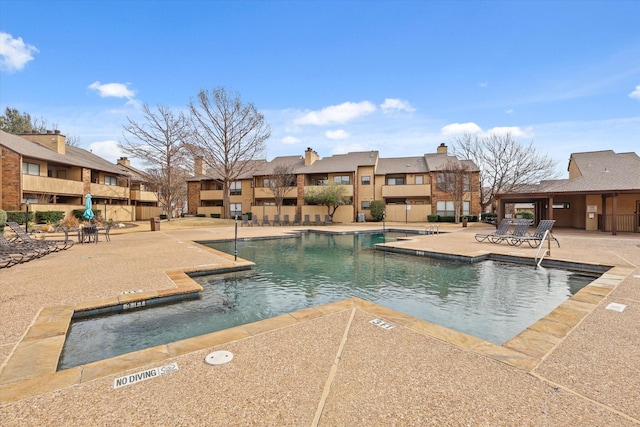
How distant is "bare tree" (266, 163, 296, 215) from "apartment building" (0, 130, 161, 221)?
14.6 m

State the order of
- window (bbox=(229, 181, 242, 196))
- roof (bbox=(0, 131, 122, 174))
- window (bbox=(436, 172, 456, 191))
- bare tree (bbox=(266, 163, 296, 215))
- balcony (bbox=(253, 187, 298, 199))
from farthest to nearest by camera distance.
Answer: window (bbox=(229, 181, 242, 196)), balcony (bbox=(253, 187, 298, 199)), bare tree (bbox=(266, 163, 296, 215)), window (bbox=(436, 172, 456, 191)), roof (bbox=(0, 131, 122, 174))

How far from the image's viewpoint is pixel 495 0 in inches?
452

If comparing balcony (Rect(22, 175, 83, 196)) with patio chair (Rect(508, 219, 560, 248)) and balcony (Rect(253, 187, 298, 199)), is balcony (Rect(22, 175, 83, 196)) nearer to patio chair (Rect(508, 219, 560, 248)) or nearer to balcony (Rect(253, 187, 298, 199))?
balcony (Rect(253, 187, 298, 199))

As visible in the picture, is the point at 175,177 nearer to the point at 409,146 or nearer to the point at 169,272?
the point at 409,146

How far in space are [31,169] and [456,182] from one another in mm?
34076

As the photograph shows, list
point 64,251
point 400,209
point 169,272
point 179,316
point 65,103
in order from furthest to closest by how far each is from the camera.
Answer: point 400,209 → point 65,103 → point 64,251 → point 169,272 → point 179,316

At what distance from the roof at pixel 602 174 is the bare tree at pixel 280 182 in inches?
823

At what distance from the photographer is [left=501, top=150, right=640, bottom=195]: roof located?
16.8 m

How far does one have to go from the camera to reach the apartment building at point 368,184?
1183 inches

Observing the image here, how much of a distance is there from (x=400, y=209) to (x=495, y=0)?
20.7m

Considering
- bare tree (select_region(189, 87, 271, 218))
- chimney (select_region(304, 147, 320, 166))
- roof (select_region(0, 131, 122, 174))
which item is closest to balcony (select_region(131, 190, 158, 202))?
roof (select_region(0, 131, 122, 174))

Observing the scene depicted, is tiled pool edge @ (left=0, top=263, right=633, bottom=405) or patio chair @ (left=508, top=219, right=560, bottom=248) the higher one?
patio chair @ (left=508, top=219, right=560, bottom=248)

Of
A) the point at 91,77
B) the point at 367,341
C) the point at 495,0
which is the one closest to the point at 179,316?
the point at 367,341

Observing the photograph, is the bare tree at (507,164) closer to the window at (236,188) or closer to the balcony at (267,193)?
the balcony at (267,193)
